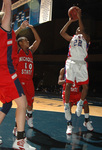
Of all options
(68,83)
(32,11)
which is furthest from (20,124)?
(32,11)

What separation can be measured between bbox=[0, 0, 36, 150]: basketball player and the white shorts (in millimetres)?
1254

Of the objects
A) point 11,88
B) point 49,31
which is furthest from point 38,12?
point 49,31

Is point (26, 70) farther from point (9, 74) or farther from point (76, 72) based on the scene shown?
point (9, 74)

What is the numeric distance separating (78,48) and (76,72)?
39 centimetres

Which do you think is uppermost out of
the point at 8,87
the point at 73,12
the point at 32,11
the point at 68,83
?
the point at 32,11

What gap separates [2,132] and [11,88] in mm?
1099

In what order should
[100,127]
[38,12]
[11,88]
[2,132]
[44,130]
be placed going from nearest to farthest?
[11,88], [2,132], [44,130], [100,127], [38,12]

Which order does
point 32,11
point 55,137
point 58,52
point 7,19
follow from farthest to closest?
point 58,52 < point 32,11 < point 55,137 < point 7,19

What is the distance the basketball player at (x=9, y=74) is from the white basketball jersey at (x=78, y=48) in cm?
136

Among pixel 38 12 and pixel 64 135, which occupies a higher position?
pixel 38 12

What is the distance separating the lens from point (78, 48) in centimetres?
328

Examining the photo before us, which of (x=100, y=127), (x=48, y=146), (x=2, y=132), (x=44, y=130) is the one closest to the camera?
(x=48, y=146)

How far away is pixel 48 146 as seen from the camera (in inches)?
97.6

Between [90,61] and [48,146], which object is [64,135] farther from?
[90,61]
